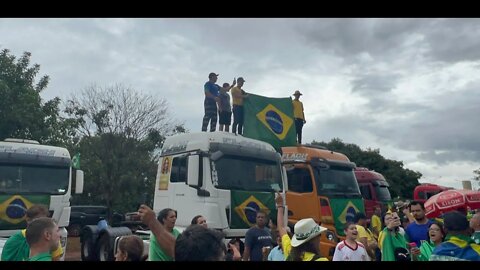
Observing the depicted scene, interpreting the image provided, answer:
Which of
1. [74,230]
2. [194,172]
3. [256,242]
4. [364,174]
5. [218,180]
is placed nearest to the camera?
[256,242]

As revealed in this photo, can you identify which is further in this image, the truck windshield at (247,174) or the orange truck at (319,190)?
the orange truck at (319,190)

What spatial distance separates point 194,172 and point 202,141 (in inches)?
23.0

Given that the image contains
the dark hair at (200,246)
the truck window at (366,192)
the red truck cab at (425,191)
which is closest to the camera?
the dark hair at (200,246)

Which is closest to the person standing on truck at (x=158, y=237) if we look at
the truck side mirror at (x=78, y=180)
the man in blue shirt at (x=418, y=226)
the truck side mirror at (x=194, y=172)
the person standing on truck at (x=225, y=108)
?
the truck side mirror at (x=194, y=172)

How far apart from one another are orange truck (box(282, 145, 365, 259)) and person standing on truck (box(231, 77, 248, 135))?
158cm

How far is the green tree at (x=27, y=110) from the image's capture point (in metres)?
9.56

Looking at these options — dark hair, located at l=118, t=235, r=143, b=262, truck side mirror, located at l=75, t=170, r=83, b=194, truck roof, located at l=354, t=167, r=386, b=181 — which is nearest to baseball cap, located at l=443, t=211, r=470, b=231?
dark hair, located at l=118, t=235, r=143, b=262

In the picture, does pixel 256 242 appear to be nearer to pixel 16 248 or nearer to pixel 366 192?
pixel 16 248

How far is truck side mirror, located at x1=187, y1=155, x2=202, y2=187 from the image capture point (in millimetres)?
7449

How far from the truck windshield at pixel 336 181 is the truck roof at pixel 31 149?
507 cm

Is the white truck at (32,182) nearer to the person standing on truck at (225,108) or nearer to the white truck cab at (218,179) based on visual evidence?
the white truck cab at (218,179)

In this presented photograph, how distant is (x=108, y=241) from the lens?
8805mm

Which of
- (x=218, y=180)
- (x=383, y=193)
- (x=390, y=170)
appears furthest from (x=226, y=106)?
(x=390, y=170)
